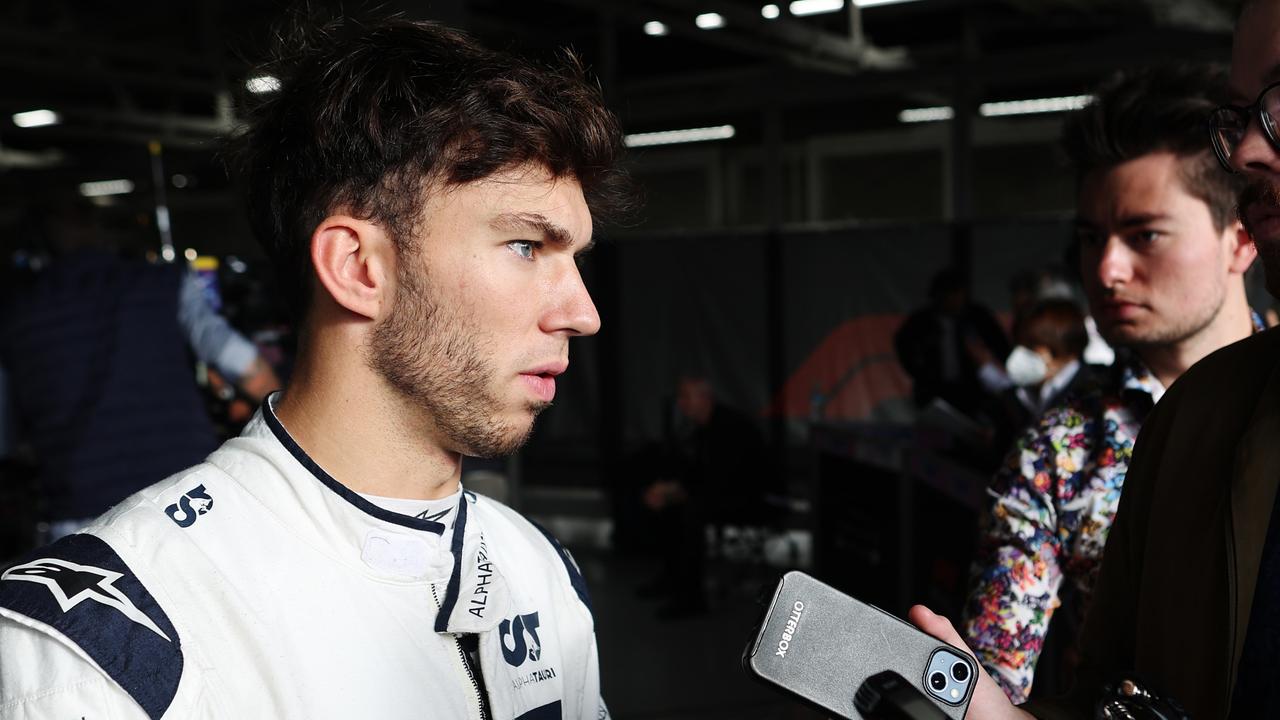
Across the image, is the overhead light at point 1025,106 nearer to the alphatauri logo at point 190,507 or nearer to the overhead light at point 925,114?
the overhead light at point 925,114

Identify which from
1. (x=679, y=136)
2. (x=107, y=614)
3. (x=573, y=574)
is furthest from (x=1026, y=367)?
(x=679, y=136)

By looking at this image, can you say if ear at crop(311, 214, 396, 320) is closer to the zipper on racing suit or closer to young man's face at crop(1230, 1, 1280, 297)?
the zipper on racing suit

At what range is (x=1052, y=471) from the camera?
1.50m

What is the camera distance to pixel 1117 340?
150 centimetres

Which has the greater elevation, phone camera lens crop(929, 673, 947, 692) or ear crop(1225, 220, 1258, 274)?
ear crop(1225, 220, 1258, 274)

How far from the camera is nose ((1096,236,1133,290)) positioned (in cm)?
148

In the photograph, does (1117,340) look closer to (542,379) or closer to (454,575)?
(542,379)

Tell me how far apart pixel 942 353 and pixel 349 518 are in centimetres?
495

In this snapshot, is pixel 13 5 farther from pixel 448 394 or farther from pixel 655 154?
pixel 448 394

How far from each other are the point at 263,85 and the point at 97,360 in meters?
1.70

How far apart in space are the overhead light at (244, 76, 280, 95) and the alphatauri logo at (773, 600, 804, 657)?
86 centimetres

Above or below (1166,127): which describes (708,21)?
above

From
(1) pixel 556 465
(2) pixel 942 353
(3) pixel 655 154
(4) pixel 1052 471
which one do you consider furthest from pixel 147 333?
(3) pixel 655 154

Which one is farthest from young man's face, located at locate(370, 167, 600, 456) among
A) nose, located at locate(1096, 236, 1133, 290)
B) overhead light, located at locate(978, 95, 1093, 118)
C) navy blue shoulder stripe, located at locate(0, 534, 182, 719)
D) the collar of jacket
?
overhead light, located at locate(978, 95, 1093, 118)
